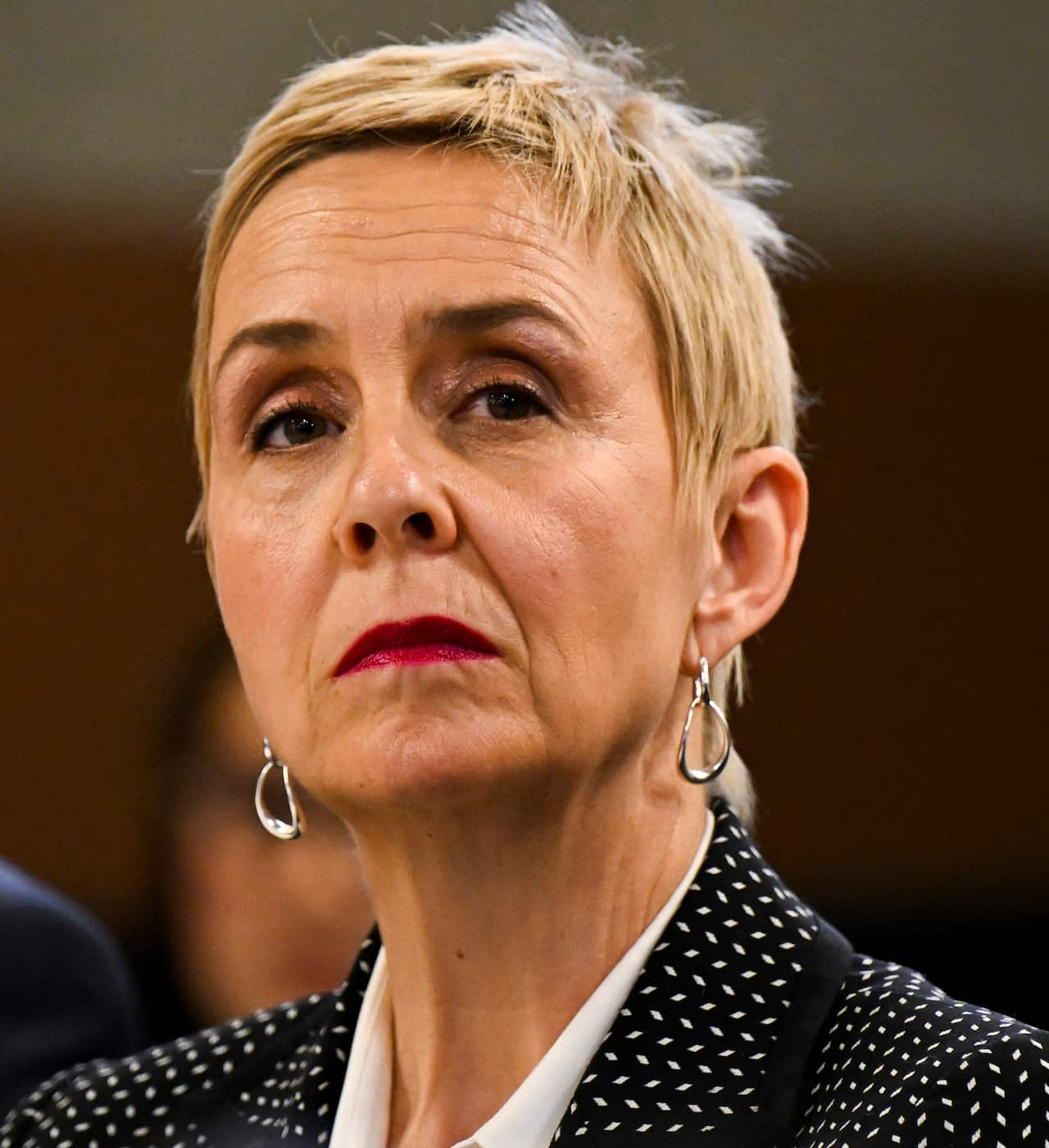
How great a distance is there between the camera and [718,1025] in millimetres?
1631

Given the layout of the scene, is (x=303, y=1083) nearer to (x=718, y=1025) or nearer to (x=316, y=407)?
(x=718, y=1025)

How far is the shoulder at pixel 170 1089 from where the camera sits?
1961 mm

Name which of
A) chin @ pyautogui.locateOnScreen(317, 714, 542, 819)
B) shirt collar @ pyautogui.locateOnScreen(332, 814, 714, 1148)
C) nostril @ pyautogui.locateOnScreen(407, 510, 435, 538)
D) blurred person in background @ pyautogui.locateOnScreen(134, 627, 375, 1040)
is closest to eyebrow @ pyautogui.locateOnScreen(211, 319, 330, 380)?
nostril @ pyautogui.locateOnScreen(407, 510, 435, 538)

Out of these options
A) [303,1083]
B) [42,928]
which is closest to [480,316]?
[303,1083]

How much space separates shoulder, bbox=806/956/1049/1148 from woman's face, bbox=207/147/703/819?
0.30m

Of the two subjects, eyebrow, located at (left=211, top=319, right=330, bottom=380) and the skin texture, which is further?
eyebrow, located at (left=211, top=319, right=330, bottom=380)

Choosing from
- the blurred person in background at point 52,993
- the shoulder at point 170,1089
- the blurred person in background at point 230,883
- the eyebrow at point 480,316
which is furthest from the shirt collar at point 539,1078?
the blurred person in background at point 230,883

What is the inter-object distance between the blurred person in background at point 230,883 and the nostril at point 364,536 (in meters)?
1.46

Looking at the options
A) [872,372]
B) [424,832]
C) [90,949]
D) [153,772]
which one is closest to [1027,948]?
[872,372]

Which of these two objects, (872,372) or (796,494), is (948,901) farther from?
(796,494)

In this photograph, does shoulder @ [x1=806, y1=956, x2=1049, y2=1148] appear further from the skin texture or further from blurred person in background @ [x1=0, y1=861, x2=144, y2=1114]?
blurred person in background @ [x1=0, y1=861, x2=144, y2=1114]

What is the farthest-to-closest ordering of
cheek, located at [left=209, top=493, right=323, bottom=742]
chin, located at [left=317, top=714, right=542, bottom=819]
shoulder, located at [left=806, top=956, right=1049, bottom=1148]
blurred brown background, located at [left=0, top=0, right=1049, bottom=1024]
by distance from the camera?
1. blurred brown background, located at [left=0, top=0, right=1049, bottom=1024]
2. cheek, located at [left=209, top=493, right=323, bottom=742]
3. chin, located at [left=317, top=714, right=542, bottom=819]
4. shoulder, located at [left=806, top=956, right=1049, bottom=1148]

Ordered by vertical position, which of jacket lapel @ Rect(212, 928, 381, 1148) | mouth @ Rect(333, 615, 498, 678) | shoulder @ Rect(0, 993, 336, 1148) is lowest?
shoulder @ Rect(0, 993, 336, 1148)

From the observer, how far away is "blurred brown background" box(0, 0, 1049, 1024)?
438 centimetres
